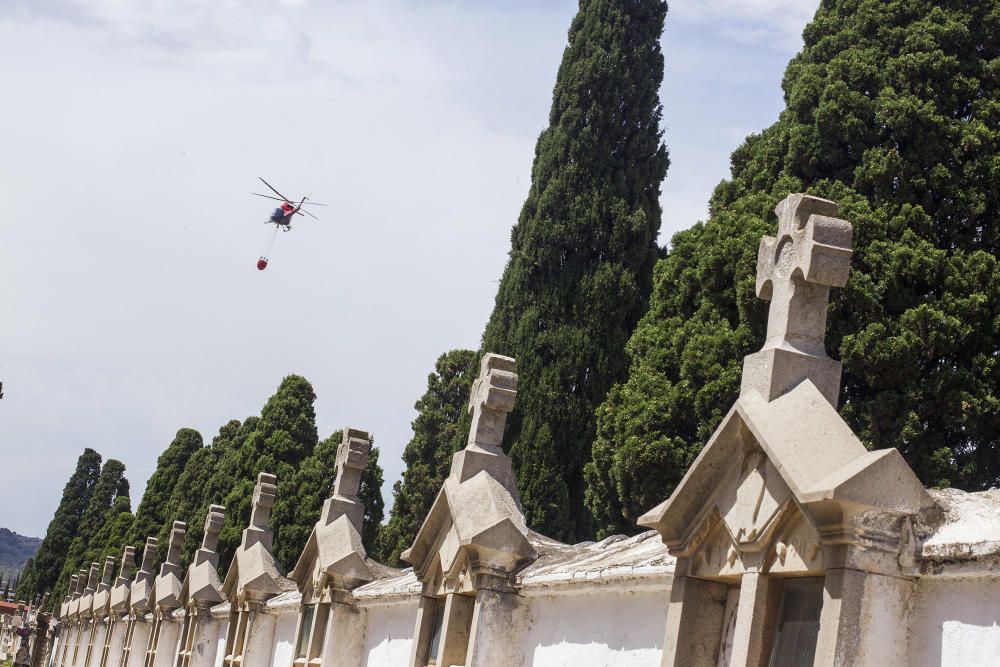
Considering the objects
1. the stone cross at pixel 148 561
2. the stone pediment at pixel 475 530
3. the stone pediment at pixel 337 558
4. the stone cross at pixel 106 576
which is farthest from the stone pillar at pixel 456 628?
the stone cross at pixel 106 576

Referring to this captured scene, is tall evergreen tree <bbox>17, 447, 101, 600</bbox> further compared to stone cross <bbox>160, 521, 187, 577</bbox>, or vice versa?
tall evergreen tree <bbox>17, 447, 101, 600</bbox>

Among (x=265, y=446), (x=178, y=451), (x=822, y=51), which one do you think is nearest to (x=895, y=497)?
(x=822, y=51)

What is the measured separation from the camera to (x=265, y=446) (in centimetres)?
3369

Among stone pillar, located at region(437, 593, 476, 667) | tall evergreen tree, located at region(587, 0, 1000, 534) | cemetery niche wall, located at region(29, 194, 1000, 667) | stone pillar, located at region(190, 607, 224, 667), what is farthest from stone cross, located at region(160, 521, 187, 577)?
stone pillar, located at region(437, 593, 476, 667)

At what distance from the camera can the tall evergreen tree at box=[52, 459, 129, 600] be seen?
178 ft

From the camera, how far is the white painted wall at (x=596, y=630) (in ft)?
22.2

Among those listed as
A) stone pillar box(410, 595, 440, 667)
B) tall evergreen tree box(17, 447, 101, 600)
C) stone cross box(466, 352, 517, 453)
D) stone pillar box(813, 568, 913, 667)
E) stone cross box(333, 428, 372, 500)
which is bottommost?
tall evergreen tree box(17, 447, 101, 600)

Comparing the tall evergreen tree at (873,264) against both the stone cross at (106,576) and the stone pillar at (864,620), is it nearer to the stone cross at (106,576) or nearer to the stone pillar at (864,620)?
the stone pillar at (864,620)

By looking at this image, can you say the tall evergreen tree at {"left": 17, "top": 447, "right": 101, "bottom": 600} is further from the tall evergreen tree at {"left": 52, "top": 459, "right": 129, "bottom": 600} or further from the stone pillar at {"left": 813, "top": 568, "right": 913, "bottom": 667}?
the stone pillar at {"left": 813, "top": 568, "right": 913, "bottom": 667}

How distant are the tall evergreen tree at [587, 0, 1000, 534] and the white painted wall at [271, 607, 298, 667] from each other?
471cm

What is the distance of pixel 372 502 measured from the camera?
3011cm

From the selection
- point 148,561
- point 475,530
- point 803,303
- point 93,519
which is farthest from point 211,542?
point 93,519

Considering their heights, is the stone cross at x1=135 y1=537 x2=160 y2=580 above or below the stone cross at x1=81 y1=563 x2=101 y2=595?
above

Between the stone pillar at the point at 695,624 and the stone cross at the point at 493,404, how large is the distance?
3.71 metres
